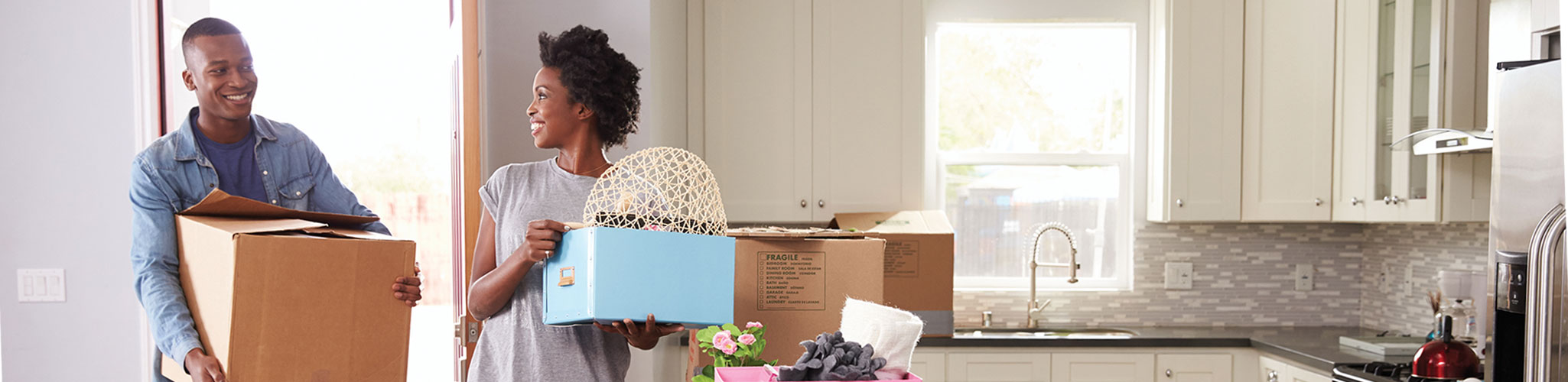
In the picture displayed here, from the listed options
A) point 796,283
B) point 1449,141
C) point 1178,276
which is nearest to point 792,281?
point 796,283

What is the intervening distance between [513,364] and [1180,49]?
9.01ft

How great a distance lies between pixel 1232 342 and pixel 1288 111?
0.89m

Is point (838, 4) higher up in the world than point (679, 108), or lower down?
higher up

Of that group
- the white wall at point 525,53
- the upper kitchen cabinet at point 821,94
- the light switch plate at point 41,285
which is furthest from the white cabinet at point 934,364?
the light switch plate at point 41,285

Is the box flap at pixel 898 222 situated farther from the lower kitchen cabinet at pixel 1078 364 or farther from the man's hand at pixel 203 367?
the man's hand at pixel 203 367

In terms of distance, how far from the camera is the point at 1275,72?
3287 millimetres

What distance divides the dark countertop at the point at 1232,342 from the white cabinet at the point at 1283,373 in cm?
2

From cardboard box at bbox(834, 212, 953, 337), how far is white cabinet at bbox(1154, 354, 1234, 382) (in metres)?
0.78

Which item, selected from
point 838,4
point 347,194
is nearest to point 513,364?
point 347,194

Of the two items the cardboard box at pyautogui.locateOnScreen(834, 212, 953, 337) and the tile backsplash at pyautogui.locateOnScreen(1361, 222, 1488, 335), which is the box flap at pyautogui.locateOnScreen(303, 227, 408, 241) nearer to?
the cardboard box at pyautogui.locateOnScreen(834, 212, 953, 337)

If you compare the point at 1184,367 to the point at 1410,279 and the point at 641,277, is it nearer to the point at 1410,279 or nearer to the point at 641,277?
the point at 1410,279

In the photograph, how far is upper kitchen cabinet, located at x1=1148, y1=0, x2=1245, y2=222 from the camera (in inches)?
130

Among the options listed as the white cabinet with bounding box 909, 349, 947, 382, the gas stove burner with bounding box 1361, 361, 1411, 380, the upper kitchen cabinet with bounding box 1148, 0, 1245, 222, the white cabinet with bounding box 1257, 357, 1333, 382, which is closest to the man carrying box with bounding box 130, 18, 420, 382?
the white cabinet with bounding box 909, 349, 947, 382

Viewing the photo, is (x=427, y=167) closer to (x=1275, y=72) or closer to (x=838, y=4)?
(x=838, y=4)
